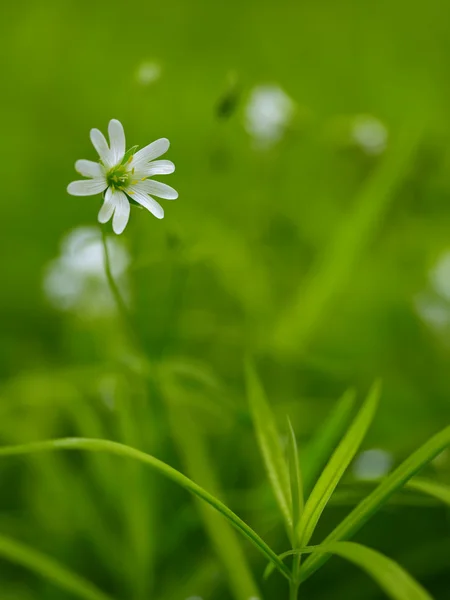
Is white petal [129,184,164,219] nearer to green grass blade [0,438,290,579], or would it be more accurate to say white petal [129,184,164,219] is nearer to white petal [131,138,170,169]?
white petal [131,138,170,169]

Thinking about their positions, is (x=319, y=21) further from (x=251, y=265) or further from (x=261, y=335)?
(x=261, y=335)

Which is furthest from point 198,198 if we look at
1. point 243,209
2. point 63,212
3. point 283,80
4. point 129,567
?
point 129,567

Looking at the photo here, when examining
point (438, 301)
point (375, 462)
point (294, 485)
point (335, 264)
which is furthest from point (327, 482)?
point (438, 301)

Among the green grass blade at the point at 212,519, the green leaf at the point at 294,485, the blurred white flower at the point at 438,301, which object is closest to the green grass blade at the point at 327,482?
the green leaf at the point at 294,485

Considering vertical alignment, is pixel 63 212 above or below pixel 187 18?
below

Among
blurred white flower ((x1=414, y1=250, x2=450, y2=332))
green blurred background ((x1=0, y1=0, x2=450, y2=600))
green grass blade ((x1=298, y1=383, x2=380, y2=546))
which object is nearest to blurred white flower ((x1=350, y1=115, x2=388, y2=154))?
green blurred background ((x1=0, y1=0, x2=450, y2=600))
